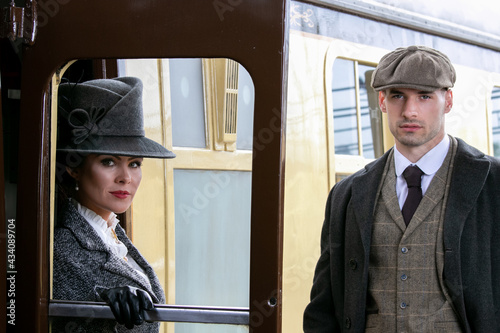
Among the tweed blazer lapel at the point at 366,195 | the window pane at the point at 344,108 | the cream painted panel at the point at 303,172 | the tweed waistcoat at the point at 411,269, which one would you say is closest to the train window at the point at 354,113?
the window pane at the point at 344,108

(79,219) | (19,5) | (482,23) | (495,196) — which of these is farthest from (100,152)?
(482,23)

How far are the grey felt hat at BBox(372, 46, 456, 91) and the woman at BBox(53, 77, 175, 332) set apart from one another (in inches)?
25.8

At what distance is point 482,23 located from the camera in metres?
3.87

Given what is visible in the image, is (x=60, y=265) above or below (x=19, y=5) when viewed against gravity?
below

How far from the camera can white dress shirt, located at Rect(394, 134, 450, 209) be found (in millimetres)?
1675

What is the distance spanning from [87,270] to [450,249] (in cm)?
85

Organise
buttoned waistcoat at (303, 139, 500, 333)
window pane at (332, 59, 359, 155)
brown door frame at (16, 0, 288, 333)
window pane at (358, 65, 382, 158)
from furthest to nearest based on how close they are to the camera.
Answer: window pane at (358, 65, 382, 158)
window pane at (332, 59, 359, 155)
buttoned waistcoat at (303, 139, 500, 333)
brown door frame at (16, 0, 288, 333)

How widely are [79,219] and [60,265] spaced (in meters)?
0.11

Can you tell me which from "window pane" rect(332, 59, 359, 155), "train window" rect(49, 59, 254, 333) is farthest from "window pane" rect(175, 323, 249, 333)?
"window pane" rect(332, 59, 359, 155)

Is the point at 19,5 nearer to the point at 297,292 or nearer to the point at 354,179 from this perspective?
the point at 354,179

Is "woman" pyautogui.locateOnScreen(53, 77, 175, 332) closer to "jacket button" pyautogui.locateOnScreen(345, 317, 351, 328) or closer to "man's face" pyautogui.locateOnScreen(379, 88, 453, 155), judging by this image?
"jacket button" pyautogui.locateOnScreen(345, 317, 351, 328)

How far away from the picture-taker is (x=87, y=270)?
1.38 meters

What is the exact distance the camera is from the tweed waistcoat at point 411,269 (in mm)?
1545

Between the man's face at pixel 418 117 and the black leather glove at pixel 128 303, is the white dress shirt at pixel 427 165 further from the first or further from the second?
the black leather glove at pixel 128 303
